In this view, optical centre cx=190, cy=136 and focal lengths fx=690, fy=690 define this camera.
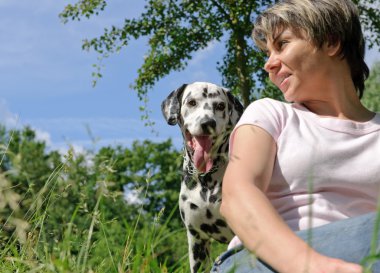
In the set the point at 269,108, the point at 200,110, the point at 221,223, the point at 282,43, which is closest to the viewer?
the point at 269,108

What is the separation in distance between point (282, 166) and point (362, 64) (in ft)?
3.77

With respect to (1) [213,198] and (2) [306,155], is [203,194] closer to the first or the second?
(1) [213,198]

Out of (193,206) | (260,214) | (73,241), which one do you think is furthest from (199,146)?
(260,214)

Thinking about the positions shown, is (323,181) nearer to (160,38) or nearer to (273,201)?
(273,201)

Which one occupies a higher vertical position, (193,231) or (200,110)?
(200,110)

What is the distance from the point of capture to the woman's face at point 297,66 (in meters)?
3.29

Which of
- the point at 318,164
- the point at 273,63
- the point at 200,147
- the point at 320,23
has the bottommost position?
the point at 200,147

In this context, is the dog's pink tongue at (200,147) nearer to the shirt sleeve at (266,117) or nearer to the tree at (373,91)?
the shirt sleeve at (266,117)

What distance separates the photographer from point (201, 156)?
659 cm

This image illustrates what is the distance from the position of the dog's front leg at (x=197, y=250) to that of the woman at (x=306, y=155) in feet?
9.71

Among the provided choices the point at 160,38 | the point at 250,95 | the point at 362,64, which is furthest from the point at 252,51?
the point at 362,64

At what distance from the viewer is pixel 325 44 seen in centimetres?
339

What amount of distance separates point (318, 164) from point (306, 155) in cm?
9

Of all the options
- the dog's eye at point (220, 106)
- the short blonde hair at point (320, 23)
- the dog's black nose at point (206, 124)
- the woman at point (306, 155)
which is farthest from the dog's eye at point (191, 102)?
the short blonde hair at point (320, 23)
